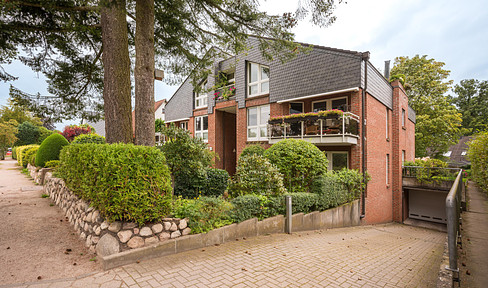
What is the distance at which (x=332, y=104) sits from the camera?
40.6 ft

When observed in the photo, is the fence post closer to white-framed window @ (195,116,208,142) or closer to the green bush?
the green bush

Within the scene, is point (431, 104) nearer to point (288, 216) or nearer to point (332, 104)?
point (332, 104)

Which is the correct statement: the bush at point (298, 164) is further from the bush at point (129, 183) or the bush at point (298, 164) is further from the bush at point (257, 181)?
the bush at point (129, 183)

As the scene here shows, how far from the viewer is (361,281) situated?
369 cm

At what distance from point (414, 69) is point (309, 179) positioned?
24.9 metres

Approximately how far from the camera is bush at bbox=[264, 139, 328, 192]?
8438 millimetres

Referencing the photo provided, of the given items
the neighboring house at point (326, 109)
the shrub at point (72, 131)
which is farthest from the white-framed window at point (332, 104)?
the shrub at point (72, 131)

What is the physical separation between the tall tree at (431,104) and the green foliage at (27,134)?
4191 cm

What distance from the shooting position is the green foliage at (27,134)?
2822 centimetres

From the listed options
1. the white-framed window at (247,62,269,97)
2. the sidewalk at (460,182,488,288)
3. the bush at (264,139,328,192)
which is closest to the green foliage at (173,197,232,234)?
the bush at (264,139,328,192)

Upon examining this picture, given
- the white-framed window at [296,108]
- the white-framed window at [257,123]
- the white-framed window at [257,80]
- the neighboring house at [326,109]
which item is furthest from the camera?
the white-framed window at [257,80]

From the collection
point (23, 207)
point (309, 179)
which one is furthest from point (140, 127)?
point (309, 179)

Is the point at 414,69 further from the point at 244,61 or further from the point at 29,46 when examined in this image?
the point at 29,46

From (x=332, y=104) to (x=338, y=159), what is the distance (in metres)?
2.89
